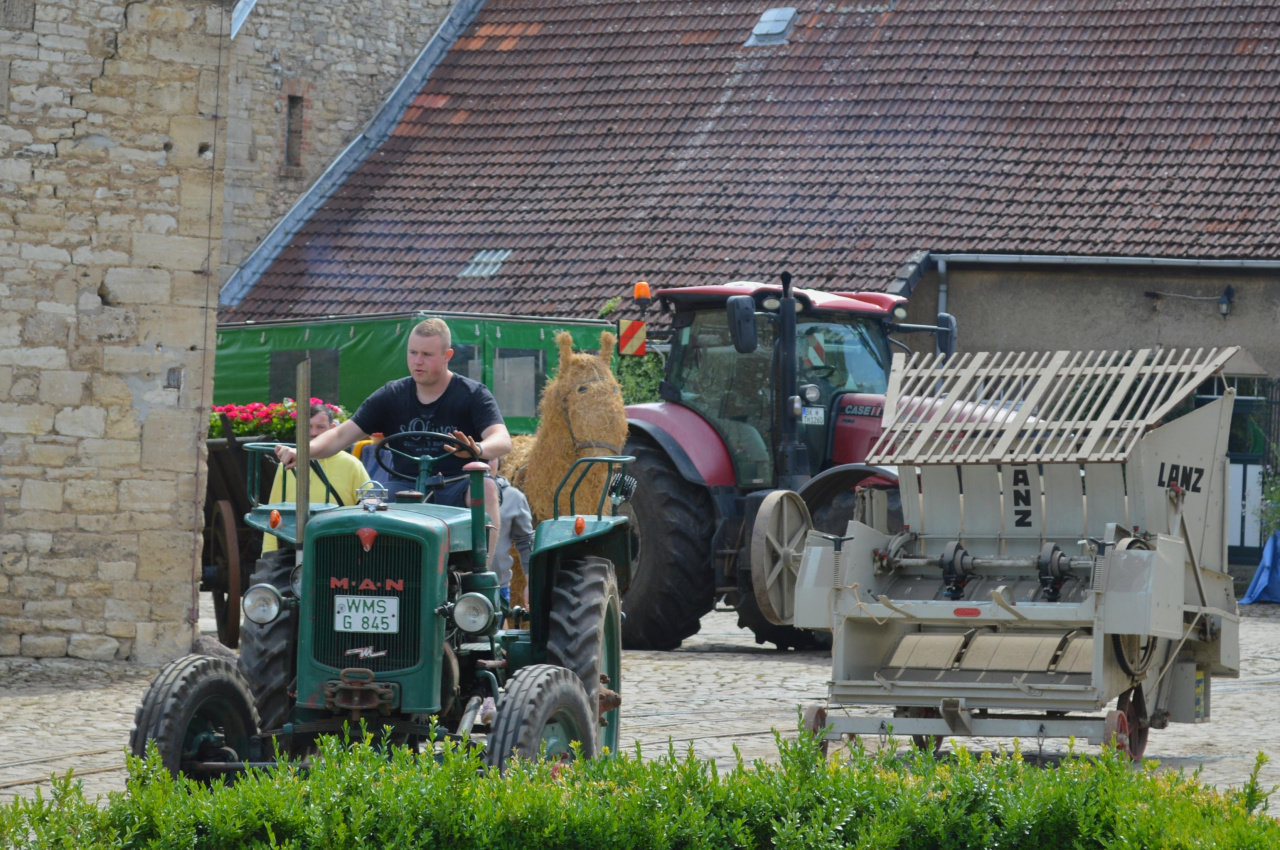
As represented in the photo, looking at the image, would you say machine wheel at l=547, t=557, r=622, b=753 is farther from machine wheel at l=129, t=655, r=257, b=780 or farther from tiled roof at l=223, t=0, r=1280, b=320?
tiled roof at l=223, t=0, r=1280, b=320

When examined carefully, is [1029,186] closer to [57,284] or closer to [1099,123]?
[1099,123]

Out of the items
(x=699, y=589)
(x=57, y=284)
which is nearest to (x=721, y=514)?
(x=699, y=589)

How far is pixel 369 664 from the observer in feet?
20.7

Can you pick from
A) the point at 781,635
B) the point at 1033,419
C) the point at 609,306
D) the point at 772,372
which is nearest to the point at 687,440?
the point at 772,372

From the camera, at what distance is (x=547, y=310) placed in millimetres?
20453

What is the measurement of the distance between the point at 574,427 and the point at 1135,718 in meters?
4.81

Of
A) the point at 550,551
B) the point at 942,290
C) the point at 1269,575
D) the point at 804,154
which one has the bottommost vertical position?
the point at 1269,575

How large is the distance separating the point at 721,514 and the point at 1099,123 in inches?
371

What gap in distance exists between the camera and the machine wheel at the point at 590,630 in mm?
6934

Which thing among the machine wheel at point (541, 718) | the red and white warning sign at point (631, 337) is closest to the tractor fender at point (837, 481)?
the red and white warning sign at point (631, 337)

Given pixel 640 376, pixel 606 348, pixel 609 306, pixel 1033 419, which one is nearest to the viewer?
pixel 1033 419

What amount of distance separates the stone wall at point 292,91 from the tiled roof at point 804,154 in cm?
67

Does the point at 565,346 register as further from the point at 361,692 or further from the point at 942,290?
the point at 942,290

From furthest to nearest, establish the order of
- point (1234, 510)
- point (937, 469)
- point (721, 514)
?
point (1234, 510) < point (721, 514) < point (937, 469)
